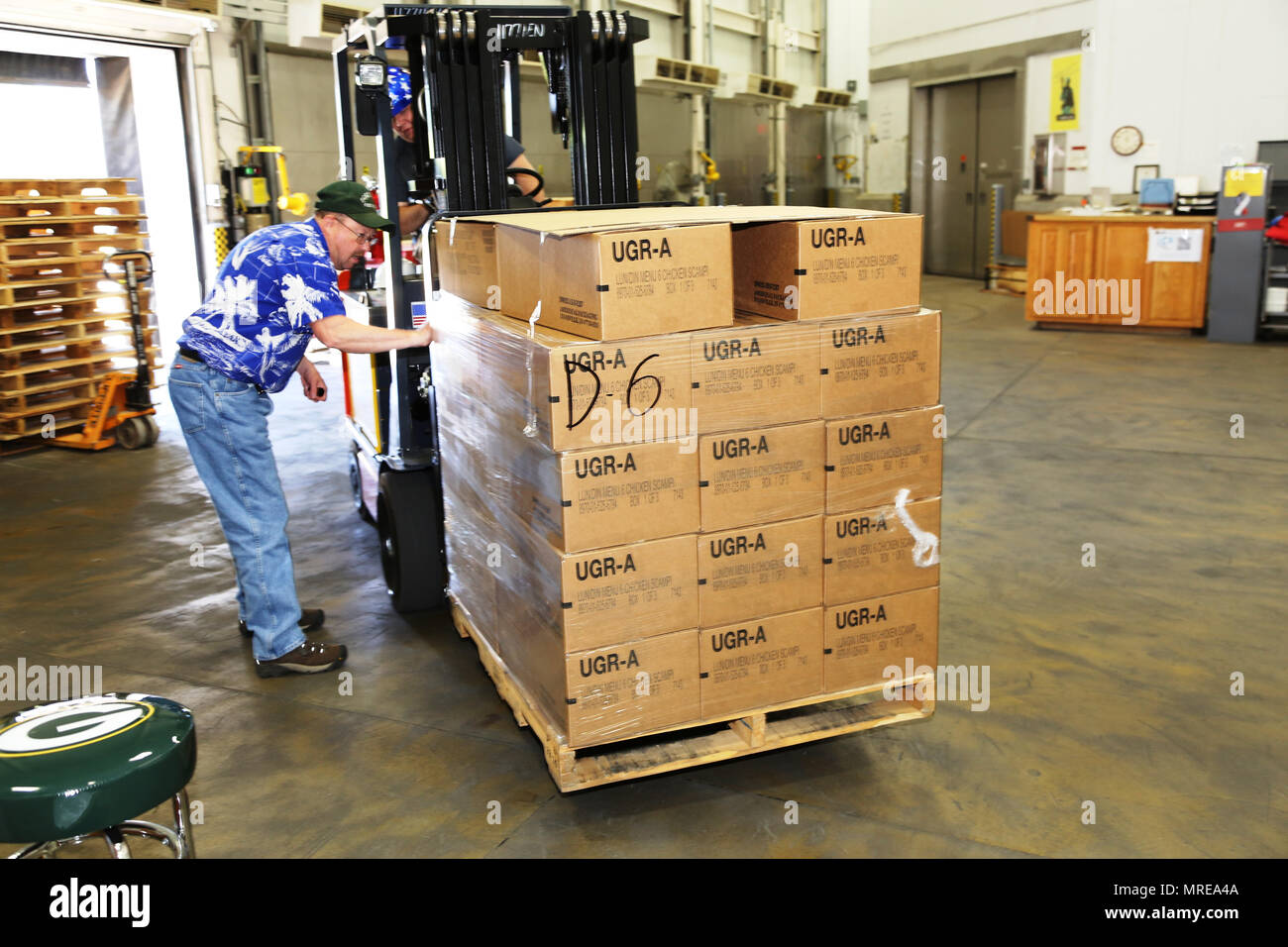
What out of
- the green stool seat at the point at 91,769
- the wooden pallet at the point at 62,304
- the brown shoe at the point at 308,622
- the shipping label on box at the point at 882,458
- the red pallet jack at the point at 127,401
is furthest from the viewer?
the red pallet jack at the point at 127,401

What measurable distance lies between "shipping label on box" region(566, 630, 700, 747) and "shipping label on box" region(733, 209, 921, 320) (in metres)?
1.03

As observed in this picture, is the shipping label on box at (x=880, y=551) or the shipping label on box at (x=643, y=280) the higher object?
the shipping label on box at (x=643, y=280)

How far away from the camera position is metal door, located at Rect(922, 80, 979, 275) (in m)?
17.2

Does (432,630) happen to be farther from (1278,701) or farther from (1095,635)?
(1278,701)

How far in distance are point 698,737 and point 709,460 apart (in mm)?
926

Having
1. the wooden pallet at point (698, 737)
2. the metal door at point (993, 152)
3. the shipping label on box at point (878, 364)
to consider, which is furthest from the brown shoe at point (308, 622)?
the metal door at point (993, 152)

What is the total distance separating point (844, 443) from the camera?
3.10 meters

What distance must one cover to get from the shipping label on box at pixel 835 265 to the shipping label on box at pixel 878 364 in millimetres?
54

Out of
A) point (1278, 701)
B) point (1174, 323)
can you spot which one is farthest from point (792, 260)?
point (1174, 323)

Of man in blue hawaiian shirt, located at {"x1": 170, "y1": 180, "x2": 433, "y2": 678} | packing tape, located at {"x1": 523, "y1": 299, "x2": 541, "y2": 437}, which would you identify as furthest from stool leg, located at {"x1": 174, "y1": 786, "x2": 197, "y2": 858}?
man in blue hawaiian shirt, located at {"x1": 170, "y1": 180, "x2": 433, "y2": 678}

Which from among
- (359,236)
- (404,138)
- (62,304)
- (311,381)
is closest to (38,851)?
(359,236)

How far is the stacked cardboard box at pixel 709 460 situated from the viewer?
283cm

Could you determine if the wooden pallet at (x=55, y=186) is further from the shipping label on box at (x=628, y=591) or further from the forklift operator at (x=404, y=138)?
the shipping label on box at (x=628, y=591)
